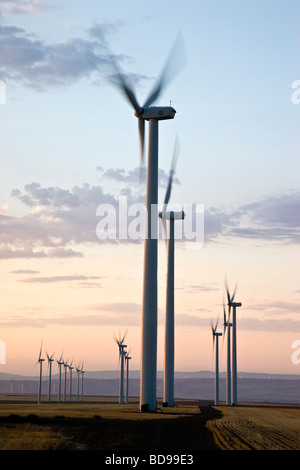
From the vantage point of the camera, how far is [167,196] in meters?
109

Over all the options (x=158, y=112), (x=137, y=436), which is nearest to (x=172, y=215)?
(x=158, y=112)

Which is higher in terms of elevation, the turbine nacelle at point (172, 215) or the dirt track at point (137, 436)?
the turbine nacelle at point (172, 215)

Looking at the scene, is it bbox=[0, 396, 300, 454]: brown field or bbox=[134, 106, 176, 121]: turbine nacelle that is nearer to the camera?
bbox=[0, 396, 300, 454]: brown field

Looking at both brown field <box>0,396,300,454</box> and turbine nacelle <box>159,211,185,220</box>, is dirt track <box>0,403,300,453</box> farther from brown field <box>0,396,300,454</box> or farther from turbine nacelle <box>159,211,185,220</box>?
turbine nacelle <box>159,211,185,220</box>

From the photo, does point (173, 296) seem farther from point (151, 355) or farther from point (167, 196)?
point (151, 355)

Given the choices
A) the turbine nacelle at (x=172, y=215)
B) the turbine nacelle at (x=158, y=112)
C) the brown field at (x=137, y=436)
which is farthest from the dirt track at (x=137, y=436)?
the turbine nacelle at (x=172, y=215)

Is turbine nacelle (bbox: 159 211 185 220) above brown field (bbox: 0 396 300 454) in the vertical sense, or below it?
above

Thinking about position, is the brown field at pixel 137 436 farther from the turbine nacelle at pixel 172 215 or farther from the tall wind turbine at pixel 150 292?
the turbine nacelle at pixel 172 215

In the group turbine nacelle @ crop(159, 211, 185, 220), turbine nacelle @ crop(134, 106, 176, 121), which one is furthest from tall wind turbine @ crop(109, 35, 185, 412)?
turbine nacelle @ crop(159, 211, 185, 220)

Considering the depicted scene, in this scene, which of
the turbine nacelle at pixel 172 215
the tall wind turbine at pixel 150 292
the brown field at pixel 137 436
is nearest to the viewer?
the brown field at pixel 137 436

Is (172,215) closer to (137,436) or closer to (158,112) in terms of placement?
(158,112)

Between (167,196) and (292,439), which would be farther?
(167,196)
